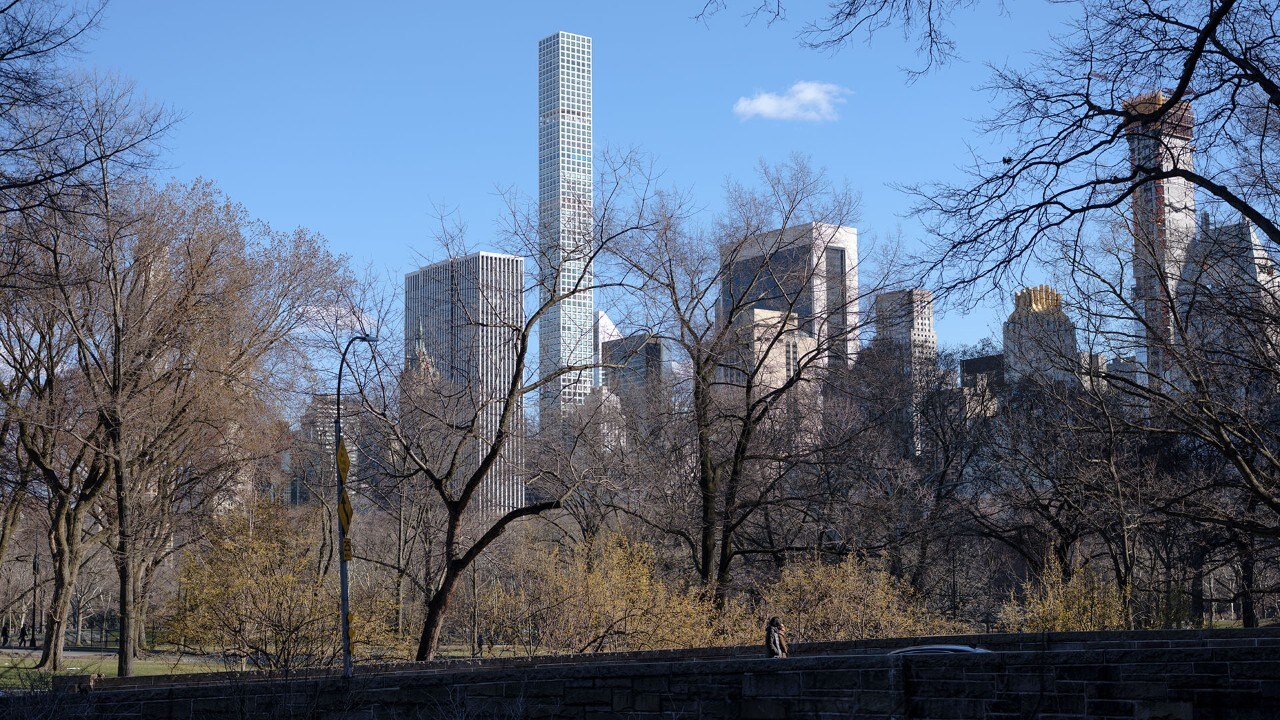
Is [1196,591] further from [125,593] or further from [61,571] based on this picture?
[61,571]

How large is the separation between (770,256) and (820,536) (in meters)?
12.3

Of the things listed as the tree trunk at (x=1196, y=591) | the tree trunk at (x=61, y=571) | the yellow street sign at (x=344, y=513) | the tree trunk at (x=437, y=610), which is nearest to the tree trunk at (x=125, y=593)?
the tree trunk at (x=61, y=571)

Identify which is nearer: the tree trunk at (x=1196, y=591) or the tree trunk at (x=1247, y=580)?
the tree trunk at (x=1247, y=580)

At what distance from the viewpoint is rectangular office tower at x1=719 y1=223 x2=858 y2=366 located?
27438 millimetres

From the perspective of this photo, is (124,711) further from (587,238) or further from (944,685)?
(587,238)

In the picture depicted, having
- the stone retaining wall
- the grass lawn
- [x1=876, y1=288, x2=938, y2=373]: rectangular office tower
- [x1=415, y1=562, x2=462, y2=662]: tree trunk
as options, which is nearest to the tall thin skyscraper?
[x1=876, y1=288, x2=938, y2=373]: rectangular office tower

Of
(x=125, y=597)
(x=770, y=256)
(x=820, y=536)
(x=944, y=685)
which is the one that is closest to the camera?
(x=944, y=685)

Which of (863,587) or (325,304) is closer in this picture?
(863,587)

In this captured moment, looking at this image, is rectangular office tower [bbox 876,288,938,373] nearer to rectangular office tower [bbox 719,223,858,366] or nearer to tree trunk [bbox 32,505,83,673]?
rectangular office tower [bbox 719,223,858,366]

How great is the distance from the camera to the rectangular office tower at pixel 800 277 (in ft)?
90.0

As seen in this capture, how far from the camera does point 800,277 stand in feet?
90.8

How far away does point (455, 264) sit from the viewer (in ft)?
81.6

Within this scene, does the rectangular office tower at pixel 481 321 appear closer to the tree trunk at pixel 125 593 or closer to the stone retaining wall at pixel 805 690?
the tree trunk at pixel 125 593

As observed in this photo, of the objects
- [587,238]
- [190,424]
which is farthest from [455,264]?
[190,424]
